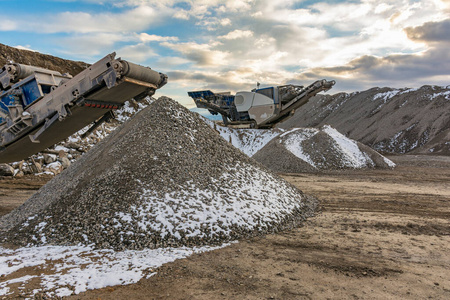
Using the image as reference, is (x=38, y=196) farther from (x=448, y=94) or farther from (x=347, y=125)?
(x=347, y=125)

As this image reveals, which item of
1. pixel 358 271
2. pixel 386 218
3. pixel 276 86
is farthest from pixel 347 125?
pixel 358 271

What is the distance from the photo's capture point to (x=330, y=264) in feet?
16.5

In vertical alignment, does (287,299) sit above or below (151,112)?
below

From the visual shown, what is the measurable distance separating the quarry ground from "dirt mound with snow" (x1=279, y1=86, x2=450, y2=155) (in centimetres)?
2698

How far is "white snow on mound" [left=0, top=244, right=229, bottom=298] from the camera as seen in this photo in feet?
13.9

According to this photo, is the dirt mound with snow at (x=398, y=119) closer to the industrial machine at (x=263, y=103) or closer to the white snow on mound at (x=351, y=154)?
the white snow on mound at (x=351, y=154)

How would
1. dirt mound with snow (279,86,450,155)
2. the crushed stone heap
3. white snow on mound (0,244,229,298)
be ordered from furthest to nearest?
dirt mound with snow (279,86,450,155) < the crushed stone heap < white snow on mound (0,244,229,298)

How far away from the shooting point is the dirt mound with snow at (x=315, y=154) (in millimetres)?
19656

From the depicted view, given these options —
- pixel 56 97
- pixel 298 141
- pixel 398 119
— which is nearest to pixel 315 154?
pixel 298 141

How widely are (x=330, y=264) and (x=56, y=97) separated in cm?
749

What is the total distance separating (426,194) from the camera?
455 inches

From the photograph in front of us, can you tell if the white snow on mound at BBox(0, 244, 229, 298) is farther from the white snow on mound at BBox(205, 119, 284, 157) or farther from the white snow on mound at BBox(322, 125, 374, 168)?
the white snow on mound at BBox(205, 119, 284, 157)

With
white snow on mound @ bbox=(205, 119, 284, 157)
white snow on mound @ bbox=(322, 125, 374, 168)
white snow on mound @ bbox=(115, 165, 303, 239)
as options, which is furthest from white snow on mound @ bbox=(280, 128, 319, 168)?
white snow on mound @ bbox=(115, 165, 303, 239)

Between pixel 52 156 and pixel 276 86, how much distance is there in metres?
14.1
